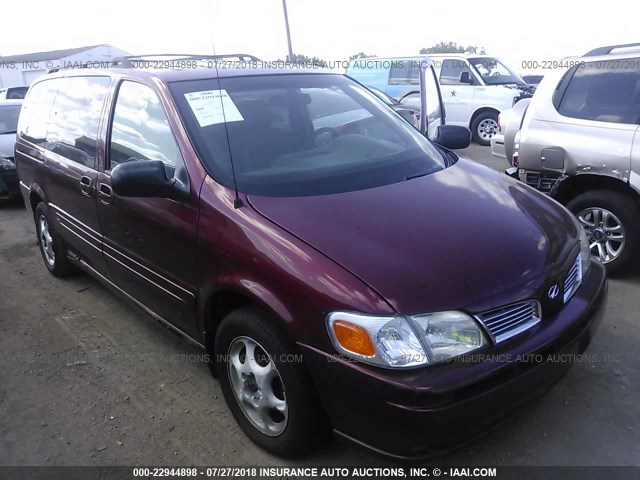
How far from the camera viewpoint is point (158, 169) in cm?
258

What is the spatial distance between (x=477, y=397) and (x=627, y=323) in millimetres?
A: 2148

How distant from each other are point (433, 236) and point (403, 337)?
1.74 ft

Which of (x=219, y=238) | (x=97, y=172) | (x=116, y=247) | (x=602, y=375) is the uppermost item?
(x=97, y=172)

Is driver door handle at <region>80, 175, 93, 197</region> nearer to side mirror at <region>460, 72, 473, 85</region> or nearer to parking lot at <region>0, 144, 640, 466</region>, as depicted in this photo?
parking lot at <region>0, 144, 640, 466</region>

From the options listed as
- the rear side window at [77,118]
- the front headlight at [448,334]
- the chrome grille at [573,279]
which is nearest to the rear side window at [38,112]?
the rear side window at [77,118]

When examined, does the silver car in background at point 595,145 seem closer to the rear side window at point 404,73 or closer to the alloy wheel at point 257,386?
the alloy wheel at point 257,386

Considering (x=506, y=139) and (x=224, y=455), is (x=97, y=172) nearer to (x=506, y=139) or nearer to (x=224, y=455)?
(x=224, y=455)

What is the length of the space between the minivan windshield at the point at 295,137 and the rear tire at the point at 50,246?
230 centimetres

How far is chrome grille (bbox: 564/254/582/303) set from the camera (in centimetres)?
243

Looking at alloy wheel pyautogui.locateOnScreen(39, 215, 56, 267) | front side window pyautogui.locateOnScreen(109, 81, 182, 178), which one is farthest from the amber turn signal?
alloy wheel pyautogui.locateOnScreen(39, 215, 56, 267)

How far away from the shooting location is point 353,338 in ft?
6.54

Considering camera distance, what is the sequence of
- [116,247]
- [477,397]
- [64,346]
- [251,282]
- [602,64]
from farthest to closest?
[602,64], [64,346], [116,247], [251,282], [477,397]

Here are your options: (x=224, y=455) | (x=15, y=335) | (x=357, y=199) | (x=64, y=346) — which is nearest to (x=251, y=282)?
(x=357, y=199)

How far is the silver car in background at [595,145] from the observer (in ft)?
13.5
